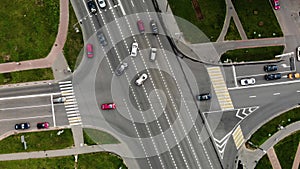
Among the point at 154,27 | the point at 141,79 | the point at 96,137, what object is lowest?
the point at 96,137

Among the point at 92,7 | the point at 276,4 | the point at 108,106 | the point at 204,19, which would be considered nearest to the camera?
the point at 108,106

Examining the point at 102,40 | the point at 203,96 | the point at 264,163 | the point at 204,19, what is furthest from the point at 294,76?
the point at 102,40

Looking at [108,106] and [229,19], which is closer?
[108,106]

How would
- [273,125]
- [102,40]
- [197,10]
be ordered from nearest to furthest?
[102,40] < [273,125] < [197,10]

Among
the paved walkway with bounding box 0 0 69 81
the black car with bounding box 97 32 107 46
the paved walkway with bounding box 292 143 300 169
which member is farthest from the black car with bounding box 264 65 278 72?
the paved walkway with bounding box 0 0 69 81

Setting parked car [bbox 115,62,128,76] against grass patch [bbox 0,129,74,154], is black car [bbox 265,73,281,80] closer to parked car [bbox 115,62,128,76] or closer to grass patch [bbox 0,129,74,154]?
parked car [bbox 115,62,128,76]

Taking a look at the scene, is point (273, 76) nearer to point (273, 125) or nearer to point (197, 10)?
point (273, 125)
